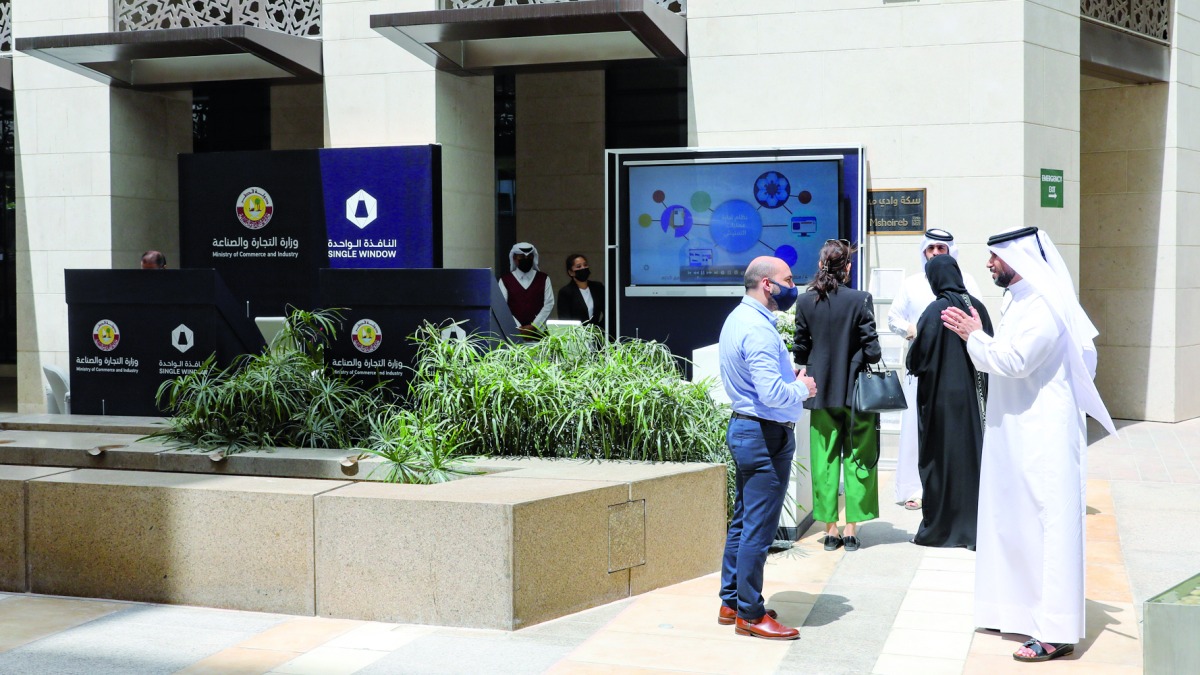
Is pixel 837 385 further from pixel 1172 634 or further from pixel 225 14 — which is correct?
pixel 225 14

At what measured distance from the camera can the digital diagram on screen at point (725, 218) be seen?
11984 millimetres

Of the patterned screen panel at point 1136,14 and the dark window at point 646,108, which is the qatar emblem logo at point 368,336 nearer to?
the patterned screen panel at point 1136,14

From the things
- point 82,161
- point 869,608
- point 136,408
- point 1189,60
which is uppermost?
point 1189,60

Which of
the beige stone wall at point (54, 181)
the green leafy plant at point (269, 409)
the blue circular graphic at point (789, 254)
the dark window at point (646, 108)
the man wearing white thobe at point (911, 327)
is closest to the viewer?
the green leafy plant at point (269, 409)

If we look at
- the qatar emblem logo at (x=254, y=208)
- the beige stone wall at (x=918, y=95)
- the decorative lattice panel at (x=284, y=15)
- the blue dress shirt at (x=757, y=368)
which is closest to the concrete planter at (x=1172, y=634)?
the blue dress shirt at (x=757, y=368)

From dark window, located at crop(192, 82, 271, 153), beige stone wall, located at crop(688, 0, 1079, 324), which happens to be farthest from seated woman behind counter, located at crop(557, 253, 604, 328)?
dark window, located at crop(192, 82, 271, 153)

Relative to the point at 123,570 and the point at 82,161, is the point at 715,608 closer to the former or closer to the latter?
the point at 123,570

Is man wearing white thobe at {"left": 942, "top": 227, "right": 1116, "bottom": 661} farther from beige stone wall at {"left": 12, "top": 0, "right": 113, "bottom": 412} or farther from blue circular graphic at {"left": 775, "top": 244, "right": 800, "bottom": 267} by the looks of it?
beige stone wall at {"left": 12, "top": 0, "right": 113, "bottom": 412}

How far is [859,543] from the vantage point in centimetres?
848

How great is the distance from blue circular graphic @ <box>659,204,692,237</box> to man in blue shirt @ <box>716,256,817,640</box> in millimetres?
6015

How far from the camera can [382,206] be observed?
1283cm

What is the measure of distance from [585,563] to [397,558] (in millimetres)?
995

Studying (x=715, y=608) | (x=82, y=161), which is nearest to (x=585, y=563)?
(x=715, y=608)

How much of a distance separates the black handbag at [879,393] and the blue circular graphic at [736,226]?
4356 millimetres
